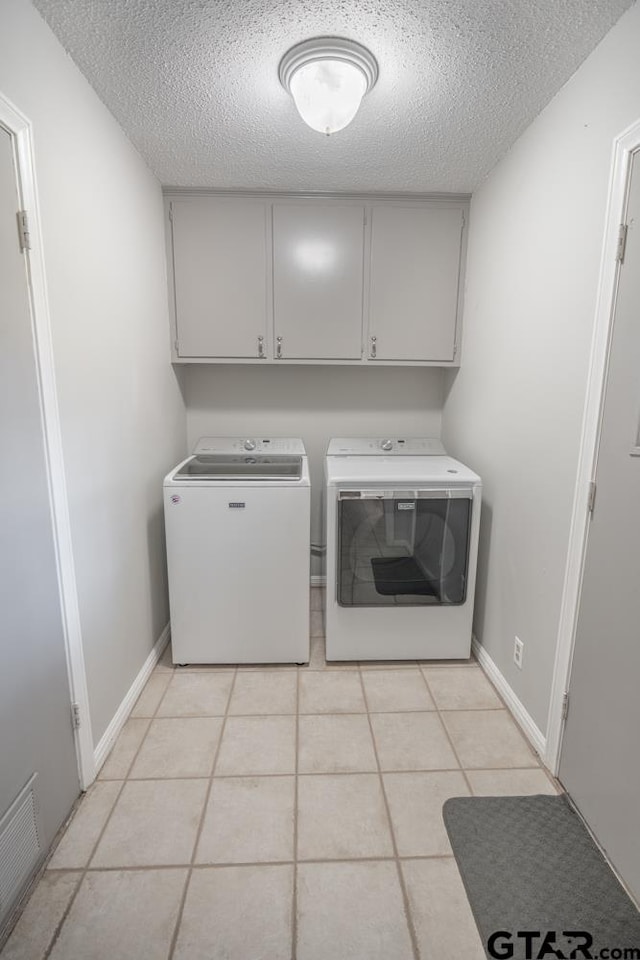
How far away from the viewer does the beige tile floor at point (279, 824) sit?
108 centimetres

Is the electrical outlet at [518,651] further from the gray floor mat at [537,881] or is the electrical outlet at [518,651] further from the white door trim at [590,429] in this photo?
the gray floor mat at [537,881]

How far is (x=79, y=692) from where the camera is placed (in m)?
1.42

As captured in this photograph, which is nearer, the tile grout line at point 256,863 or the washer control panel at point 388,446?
the tile grout line at point 256,863

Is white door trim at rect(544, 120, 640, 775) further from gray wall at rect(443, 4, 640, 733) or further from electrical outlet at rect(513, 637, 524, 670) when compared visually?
electrical outlet at rect(513, 637, 524, 670)

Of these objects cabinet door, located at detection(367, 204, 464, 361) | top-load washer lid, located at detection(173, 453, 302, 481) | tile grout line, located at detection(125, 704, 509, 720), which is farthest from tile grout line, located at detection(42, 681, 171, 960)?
cabinet door, located at detection(367, 204, 464, 361)

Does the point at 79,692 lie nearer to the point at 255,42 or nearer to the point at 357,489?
the point at 357,489

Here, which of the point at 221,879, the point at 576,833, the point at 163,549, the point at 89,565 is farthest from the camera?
the point at 163,549

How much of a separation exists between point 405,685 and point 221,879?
3.52 feet

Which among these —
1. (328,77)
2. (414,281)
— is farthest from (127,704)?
(414,281)

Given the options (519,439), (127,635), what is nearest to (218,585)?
(127,635)

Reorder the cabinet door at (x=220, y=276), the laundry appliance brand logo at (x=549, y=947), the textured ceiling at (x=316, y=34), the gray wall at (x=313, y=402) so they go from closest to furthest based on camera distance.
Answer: the laundry appliance brand logo at (x=549, y=947)
the textured ceiling at (x=316, y=34)
the cabinet door at (x=220, y=276)
the gray wall at (x=313, y=402)

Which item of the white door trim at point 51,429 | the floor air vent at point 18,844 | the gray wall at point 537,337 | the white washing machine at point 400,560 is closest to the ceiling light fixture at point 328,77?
the gray wall at point 537,337

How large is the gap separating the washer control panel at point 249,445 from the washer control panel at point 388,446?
239 millimetres

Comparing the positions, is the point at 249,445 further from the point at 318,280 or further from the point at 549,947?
the point at 549,947
